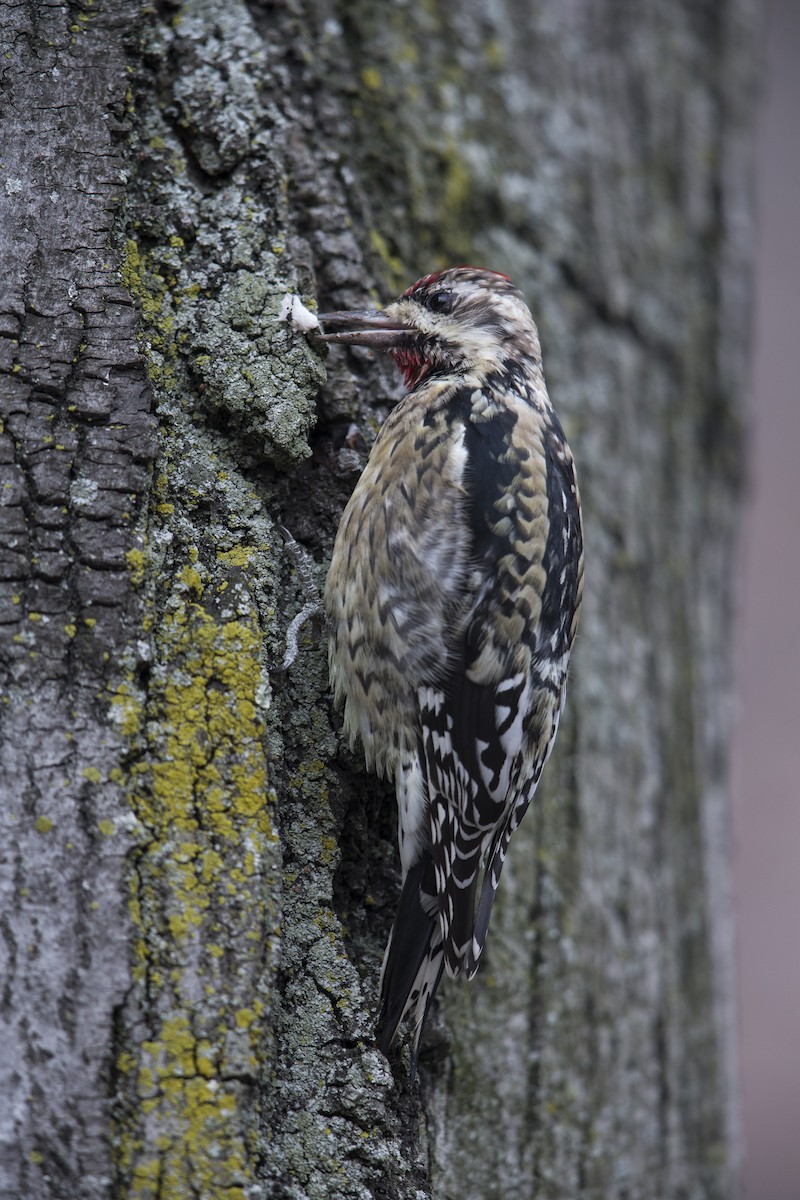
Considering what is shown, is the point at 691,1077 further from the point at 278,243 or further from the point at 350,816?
the point at 278,243

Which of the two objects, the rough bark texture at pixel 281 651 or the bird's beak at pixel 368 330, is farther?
the bird's beak at pixel 368 330

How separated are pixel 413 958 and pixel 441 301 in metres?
1.38

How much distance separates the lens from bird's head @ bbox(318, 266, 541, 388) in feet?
7.63

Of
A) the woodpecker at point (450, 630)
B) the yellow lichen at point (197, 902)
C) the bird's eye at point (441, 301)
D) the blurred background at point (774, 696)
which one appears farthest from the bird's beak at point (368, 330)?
the blurred background at point (774, 696)

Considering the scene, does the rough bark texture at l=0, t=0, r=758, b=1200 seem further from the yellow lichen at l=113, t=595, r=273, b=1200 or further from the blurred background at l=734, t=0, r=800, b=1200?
the blurred background at l=734, t=0, r=800, b=1200

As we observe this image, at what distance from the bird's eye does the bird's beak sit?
137 millimetres

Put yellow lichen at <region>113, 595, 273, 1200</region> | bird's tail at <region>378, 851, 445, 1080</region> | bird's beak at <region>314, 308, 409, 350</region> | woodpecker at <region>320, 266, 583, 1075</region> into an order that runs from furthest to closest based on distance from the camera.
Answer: bird's beak at <region>314, 308, 409, 350</region> < woodpecker at <region>320, 266, 583, 1075</region> < bird's tail at <region>378, 851, 445, 1080</region> < yellow lichen at <region>113, 595, 273, 1200</region>

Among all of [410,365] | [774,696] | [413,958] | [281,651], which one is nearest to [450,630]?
[281,651]

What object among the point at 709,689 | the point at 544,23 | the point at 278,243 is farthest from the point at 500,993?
the point at 544,23

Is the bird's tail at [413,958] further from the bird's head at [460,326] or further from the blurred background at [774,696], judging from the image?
the blurred background at [774,696]

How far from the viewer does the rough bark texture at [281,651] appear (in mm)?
1571

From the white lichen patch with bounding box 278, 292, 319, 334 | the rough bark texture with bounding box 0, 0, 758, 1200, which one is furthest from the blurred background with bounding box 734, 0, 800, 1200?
the white lichen patch with bounding box 278, 292, 319, 334

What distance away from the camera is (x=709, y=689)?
306 cm

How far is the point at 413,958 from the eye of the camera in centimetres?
185
